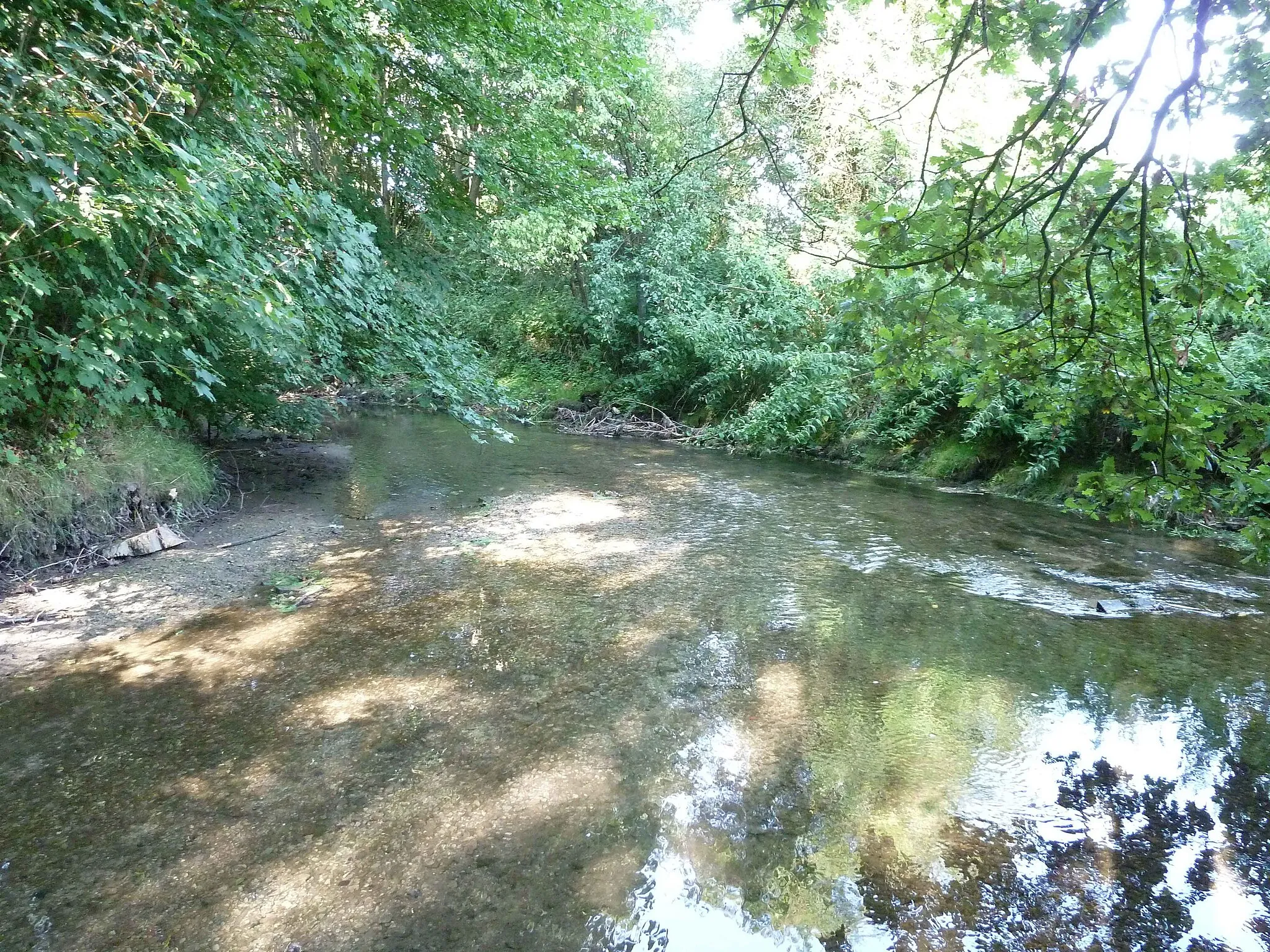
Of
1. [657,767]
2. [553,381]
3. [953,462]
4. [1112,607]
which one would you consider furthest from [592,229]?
[657,767]

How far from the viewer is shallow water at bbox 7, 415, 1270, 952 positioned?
2219mm

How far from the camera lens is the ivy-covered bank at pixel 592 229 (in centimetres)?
233

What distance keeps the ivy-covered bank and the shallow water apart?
1.11m

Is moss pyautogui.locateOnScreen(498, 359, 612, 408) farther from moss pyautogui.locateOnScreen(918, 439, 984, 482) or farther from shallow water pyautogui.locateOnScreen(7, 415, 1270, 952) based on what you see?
shallow water pyautogui.locateOnScreen(7, 415, 1270, 952)

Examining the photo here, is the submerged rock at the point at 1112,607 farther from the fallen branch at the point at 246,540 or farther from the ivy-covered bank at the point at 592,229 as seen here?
the fallen branch at the point at 246,540

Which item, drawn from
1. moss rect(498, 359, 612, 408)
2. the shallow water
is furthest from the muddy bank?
moss rect(498, 359, 612, 408)

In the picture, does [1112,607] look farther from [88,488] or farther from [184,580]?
[88,488]

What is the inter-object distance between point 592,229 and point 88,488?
35.1 feet

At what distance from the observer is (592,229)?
14242mm

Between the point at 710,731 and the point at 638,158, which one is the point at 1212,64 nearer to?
the point at 710,731

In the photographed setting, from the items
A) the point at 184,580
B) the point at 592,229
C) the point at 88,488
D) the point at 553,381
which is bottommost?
the point at 184,580

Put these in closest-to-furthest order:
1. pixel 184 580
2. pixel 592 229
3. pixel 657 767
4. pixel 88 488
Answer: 1. pixel 657 767
2. pixel 184 580
3. pixel 88 488
4. pixel 592 229

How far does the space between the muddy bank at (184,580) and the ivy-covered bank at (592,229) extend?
492mm

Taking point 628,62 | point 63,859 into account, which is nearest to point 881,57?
point 628,62
